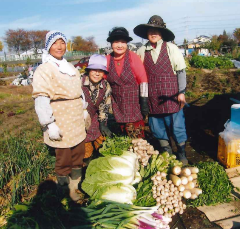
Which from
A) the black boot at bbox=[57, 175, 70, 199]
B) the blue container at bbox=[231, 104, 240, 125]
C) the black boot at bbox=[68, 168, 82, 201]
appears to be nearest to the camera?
the black boot at bbox=[57, 175, 70, 199]

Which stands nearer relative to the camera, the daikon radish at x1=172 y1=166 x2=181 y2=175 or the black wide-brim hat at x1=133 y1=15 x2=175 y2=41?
the daikon radish at x1=172 y1=166 x2=181 y2=175

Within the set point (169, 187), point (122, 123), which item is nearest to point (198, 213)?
point (169, 187)

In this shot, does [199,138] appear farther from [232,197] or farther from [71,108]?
[71,108]

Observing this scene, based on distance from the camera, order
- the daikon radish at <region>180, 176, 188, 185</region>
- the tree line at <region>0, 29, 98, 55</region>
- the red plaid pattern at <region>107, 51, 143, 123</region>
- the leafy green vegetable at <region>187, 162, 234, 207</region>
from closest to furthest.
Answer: the daikon radish at <region>180, 176, 188, 185</region> < the leafy green vegetable at <region>187, 162, 234, 207</region> < the red plaid pattern at <region>107, 51, 143, 123</region> < the tree line at <region>0, 29, 98, 55</region>

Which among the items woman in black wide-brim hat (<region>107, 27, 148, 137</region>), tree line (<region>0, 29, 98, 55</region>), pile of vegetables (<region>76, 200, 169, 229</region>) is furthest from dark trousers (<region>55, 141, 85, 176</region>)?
tree line (<region>0, 29, 98, 55</region>)

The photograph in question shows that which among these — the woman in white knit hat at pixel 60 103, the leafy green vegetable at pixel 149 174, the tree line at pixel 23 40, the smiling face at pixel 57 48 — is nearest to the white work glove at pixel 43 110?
the woman in white knit hat at pixel 60 103

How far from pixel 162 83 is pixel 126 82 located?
18.9 inches

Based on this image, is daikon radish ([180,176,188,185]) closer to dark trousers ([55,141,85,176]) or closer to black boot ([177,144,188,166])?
black boot ([177,144,188,166])

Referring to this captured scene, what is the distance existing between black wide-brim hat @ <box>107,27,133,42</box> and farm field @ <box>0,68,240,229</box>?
1.83 metres

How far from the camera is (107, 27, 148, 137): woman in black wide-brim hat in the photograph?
2.95m

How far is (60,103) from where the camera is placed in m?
2.54

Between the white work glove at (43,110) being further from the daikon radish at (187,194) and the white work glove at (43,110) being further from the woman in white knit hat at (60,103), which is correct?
the daikon radish at (187,194)

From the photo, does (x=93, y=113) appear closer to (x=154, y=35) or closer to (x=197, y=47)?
(x=154, y=35)

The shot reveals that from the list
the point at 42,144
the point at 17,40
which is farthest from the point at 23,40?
the point at 42,144
